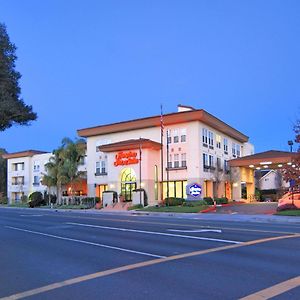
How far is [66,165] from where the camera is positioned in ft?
189

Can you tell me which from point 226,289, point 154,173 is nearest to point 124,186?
point 154,173

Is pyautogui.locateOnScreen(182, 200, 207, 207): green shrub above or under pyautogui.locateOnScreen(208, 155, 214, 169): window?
under

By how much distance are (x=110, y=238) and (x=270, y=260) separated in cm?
710

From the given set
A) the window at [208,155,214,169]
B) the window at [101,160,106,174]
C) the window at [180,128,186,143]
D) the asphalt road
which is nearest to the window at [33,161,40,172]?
the window at [101,160,106,174]

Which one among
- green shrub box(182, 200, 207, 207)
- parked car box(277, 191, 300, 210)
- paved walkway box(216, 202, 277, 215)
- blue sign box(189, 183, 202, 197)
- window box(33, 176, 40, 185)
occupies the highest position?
window box(33, 176, 40, 185)

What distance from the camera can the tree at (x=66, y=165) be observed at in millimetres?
57844

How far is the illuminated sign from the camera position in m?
50.2

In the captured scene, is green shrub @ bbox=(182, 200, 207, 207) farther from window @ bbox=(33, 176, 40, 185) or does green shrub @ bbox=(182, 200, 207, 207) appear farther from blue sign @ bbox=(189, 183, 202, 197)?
window @ bbox=(33, 176, 40, 185)

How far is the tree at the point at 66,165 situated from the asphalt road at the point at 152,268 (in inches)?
1680

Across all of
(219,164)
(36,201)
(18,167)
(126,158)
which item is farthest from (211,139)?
(18,167)

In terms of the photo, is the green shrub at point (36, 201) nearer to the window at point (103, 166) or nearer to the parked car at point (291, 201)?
the window at point (103, 166)

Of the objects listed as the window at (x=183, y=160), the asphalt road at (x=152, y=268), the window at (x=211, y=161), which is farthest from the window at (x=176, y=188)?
the asphalt road at (x=152, y=268)

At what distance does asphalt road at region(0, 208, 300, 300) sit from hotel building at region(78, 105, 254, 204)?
33104 millimetres

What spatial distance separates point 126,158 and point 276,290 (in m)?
44.2
